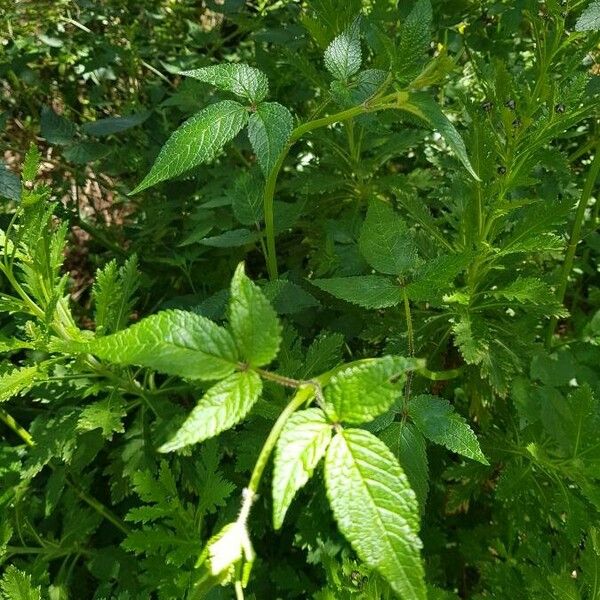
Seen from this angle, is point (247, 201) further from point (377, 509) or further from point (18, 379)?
point (377, 509)

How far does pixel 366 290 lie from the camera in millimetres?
1163

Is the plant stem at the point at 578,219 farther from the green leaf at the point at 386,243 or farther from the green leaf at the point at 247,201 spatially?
the green leaf at the point at 247,201

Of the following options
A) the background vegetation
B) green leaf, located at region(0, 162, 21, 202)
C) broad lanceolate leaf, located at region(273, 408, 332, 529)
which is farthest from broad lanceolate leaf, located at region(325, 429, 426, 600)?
green leaf, located at region(0, 162, 21, 202)

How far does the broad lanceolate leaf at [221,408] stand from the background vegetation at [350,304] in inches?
12.9

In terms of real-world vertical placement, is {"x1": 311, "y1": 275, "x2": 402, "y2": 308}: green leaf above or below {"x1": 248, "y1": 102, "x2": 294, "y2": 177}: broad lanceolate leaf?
below

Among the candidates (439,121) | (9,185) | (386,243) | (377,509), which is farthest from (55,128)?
(377,509)

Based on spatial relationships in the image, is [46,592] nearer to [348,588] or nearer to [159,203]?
[348,588]

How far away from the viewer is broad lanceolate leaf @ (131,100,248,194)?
2.96 feet

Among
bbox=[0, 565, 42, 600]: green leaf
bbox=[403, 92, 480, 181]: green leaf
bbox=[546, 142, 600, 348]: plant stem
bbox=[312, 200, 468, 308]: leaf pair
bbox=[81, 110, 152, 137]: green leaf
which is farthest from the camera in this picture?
bbox=[81, 110, 152, 137]: green leaf

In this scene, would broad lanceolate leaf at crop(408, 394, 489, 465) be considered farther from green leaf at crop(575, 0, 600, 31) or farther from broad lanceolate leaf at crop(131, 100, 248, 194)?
green leaf at crop(575, 0, 600, 31)

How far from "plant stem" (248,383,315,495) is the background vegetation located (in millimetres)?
261

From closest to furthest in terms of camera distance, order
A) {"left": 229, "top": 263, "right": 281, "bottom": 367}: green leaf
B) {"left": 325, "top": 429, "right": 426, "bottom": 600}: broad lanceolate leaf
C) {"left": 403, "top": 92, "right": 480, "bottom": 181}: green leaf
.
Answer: {"left": 325, "top": 429, "right": 426, "bottom": 600}: broad lanceolate leaf
{"left": 229, "top": 263, "right": 281, "bottom": 367}: green leaf
{"left": 403, "top": 92, "right": 480, "bottom": 181}: green leaf

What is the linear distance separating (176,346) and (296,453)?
0.62 feet

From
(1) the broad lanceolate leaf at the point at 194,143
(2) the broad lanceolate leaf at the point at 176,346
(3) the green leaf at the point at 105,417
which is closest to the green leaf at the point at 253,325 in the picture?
(2) the broad lanceolate leaf at the point at 176,346
